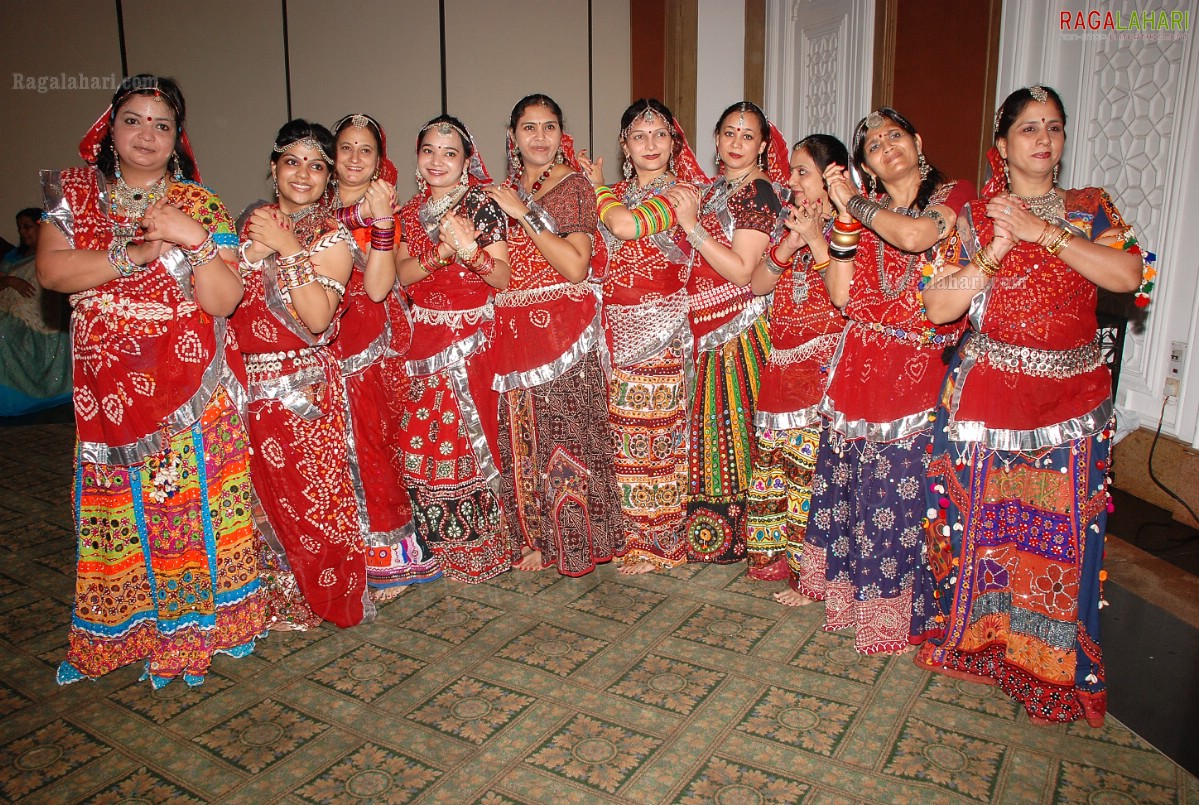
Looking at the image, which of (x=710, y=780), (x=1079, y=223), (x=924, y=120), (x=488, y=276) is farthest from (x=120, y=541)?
(x=924, y=120)

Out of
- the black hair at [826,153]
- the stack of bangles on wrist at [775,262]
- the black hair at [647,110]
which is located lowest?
the stack of bangles on wrist at [775,262]

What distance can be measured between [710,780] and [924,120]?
3.29 m

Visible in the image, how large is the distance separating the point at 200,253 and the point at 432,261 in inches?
31.6

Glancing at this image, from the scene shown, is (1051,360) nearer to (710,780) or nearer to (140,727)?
(710,780)

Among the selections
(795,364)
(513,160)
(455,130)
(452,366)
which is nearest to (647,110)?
(513,160)

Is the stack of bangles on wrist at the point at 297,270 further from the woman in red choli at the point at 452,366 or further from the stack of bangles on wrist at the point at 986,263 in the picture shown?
the stack of bangles on wrist at the point at 986,263

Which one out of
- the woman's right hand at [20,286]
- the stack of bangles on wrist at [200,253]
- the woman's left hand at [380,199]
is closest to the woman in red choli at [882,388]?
the woman's left hand at [380,199]

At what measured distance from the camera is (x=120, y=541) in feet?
7.72

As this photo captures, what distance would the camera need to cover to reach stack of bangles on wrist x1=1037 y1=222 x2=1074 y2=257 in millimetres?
1960

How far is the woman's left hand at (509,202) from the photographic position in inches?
107

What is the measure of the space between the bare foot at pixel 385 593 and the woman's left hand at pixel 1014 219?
7.43 ft

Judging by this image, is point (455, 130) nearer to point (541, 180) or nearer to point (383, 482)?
point (541, 180)

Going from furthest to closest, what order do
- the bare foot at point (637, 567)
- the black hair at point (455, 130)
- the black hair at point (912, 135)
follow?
the bare foot at point (637, 567) < the black hair at point (455, 130) < the black hair at point (912, 135)

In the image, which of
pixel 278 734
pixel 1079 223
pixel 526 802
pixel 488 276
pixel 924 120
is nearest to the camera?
pixel 526 802
